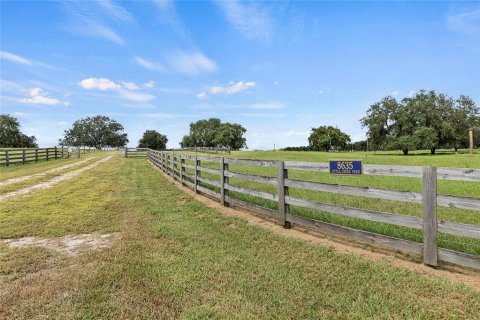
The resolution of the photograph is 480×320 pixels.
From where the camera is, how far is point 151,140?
399ft

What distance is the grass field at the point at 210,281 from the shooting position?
3.10 metres

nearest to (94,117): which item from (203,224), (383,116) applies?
(383,116)

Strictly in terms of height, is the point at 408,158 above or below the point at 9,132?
below

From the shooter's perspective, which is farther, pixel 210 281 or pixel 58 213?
pixel 58 213

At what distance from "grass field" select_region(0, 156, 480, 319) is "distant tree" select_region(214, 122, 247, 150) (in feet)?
304

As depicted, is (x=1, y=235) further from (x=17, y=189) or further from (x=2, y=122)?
(x=2, y=122)

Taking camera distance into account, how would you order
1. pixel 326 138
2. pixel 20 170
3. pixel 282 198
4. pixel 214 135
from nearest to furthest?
pixel 282 198 < pixel 20 170 < pixel 326 138 < pixel 214 135

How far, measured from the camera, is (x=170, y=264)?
429cm

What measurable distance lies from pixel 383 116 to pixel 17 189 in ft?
207

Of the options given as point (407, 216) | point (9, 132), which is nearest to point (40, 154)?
point (407, 216)

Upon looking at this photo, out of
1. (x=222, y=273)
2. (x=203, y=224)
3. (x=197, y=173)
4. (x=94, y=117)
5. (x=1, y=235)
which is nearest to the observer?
(x=222, y=273)

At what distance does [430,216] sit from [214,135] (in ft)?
387

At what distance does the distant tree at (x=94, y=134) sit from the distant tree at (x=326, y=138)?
75.5 metres

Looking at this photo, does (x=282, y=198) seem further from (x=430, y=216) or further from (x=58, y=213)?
(x=58, y=213)
